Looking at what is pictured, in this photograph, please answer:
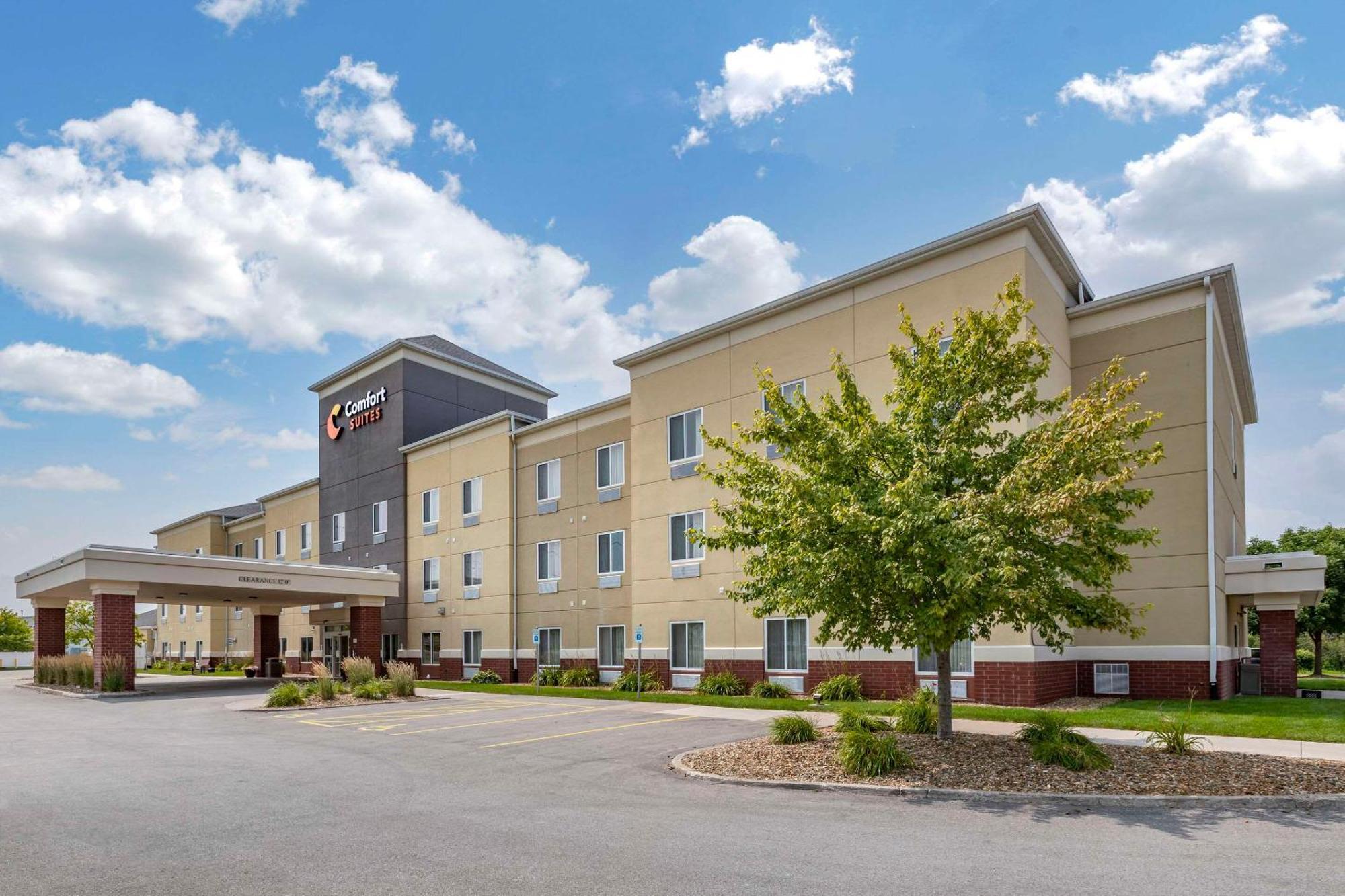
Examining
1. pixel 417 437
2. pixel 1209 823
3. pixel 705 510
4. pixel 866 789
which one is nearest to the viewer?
pixel 1209 823

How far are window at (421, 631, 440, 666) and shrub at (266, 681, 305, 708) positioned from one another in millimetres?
13623

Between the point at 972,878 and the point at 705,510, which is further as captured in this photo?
the point at 705,510

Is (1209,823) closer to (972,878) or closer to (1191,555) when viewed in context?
(972,878)

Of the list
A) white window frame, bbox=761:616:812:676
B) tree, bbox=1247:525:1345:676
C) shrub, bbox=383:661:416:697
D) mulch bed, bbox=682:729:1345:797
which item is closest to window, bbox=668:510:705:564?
white window frame, bbox=761:616:812:676

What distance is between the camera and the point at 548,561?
3375 cm

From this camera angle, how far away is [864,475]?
13.1 m

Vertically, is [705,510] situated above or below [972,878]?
above

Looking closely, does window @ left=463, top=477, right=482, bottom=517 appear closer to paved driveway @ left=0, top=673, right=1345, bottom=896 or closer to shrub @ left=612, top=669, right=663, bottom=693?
shrub @ left=612, top=669, right=663, bottom=693

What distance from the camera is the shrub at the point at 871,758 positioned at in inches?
464

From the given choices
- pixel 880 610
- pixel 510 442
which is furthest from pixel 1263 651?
pixel 510 442

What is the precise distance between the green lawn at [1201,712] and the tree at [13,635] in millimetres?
75938

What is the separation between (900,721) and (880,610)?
265cm

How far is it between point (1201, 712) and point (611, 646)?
1800 centimetres

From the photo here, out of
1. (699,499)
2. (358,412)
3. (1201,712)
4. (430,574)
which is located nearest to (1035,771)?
(1201,712)
